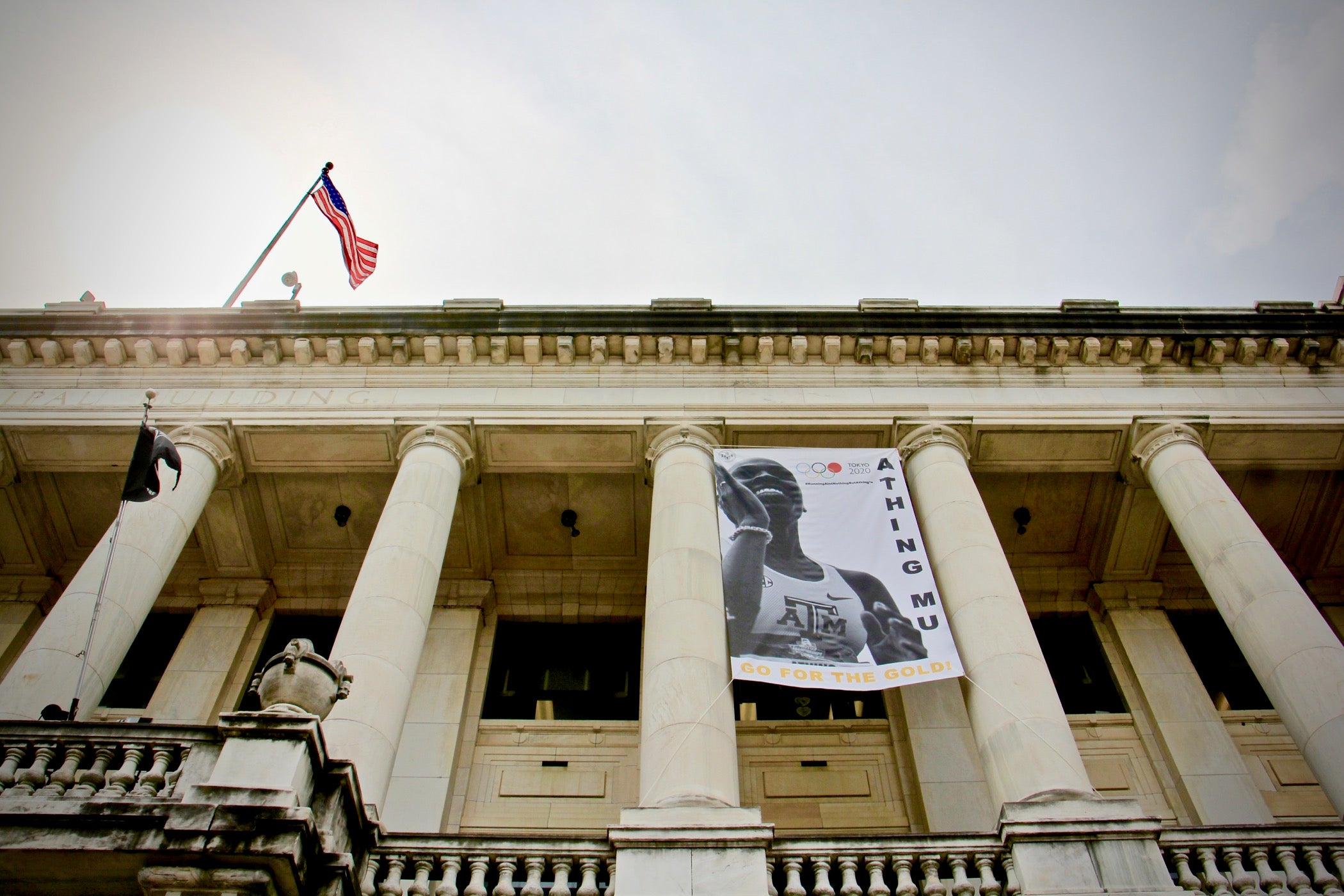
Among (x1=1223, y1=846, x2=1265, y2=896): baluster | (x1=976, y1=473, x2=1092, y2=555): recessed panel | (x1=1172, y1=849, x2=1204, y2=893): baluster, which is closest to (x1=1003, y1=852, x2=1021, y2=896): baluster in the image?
(x1=1172, y1=849, x2=1204, y2=893): baluster

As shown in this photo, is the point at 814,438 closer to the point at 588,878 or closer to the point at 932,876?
the point at 932,876

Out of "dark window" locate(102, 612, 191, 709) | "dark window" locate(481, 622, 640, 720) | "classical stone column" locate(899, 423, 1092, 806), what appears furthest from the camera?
"dark window" locate(102, 612, 191, 709)

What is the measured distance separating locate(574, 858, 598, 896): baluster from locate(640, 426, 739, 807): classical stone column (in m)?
1.18

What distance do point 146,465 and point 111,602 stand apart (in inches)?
78.4

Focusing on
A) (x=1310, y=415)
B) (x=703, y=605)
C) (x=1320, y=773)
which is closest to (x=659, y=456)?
(x=703, y=605)

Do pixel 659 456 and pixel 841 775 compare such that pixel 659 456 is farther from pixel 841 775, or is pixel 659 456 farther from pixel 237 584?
pixel 237 584

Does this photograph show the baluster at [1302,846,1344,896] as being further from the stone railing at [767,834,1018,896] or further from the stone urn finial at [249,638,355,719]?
the stone urn finial at [249,638,355,719]

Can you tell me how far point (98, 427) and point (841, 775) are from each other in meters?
14.3

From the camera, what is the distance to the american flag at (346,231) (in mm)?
22453

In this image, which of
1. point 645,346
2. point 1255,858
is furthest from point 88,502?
point 1255,858

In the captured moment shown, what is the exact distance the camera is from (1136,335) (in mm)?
19406

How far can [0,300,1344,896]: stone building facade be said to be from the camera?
46.3ft

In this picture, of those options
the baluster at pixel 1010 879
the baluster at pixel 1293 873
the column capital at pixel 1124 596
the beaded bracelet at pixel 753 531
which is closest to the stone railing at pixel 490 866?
the baluster at pixel 1010 879

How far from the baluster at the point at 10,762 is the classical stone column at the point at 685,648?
248 inches
